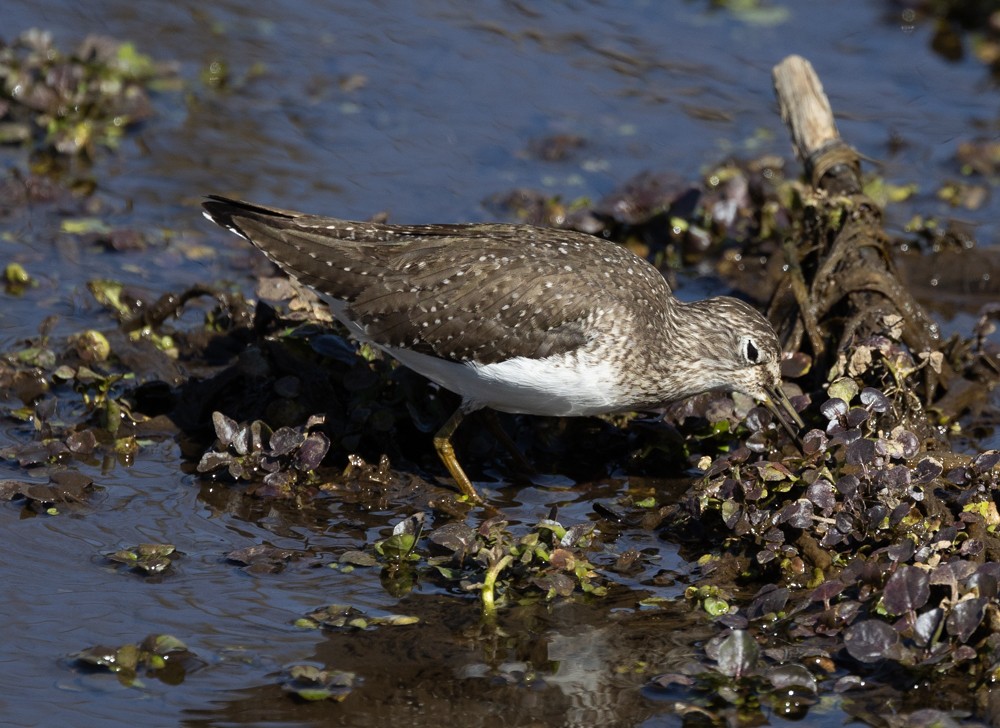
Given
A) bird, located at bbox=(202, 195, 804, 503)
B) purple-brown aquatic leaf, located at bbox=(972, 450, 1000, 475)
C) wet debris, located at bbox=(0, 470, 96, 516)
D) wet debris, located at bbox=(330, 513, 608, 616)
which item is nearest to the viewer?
wet debris, located at bbox=(330, 513, 608, 616)

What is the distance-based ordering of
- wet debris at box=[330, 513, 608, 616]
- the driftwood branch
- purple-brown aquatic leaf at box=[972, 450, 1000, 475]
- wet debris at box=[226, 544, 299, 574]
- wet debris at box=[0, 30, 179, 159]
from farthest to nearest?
wet debris at box=[0, 30, 179, 159] → the driftwood branch → purple-brown aquatic leaf at box=[972, 450, 1000, 475] → wet debris at box=[226, 544, 299, 574] → wet debris at box=[330, 513, 608, 616]

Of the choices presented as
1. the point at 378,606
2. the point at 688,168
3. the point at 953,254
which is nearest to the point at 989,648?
the point at 378,606

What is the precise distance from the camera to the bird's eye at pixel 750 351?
8906 millimetres

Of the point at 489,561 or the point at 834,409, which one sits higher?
the point at 834,409

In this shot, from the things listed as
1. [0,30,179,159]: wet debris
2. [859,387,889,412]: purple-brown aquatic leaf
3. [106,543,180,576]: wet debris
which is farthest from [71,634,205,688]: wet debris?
[0,30,179,159]: wet debris

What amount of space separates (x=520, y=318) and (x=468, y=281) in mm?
419

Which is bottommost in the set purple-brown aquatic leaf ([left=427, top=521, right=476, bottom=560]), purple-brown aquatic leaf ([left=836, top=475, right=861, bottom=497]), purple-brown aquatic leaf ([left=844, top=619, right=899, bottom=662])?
purple-brown aquatic leaf ([left=427, top=521, right=476, bottom=560])

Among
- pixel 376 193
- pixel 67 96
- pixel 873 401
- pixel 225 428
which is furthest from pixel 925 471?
pixel 67 96

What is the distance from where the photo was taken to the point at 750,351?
29.3ft

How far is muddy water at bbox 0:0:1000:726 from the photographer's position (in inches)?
262

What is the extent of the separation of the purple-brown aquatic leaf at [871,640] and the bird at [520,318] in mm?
2233

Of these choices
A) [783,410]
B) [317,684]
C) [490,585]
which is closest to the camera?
[317,684]

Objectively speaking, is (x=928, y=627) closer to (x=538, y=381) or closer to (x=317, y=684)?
(x=538, y=381)

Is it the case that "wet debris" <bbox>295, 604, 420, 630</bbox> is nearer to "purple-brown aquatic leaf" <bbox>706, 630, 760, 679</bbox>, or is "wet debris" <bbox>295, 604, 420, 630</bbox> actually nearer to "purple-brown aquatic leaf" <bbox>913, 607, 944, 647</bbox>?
"purple-brown aquatic leaf" <bbox>706, 630, 760, 679</bbox>
